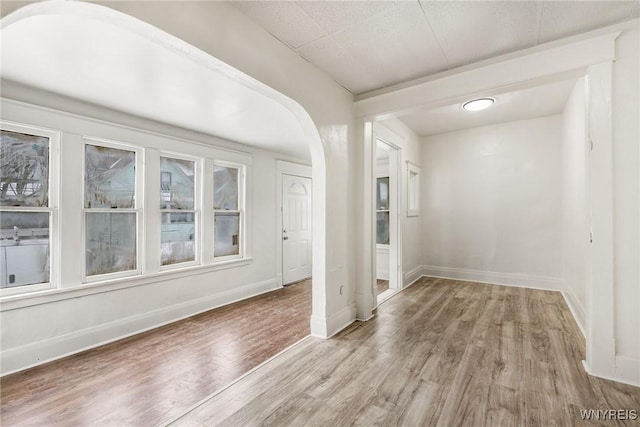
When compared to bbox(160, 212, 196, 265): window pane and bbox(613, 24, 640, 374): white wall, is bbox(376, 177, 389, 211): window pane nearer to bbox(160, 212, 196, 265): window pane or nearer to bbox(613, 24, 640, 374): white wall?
bbox(160, 212, 196, 265): window pane

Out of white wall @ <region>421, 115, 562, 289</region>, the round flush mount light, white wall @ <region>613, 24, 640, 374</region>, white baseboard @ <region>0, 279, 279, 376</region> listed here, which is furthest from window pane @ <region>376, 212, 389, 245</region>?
white wall @ <region>613, 24, 640, 374</region>

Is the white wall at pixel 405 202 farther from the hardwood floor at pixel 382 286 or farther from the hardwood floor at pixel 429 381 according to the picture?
the hardwood floor at pixel 429 381

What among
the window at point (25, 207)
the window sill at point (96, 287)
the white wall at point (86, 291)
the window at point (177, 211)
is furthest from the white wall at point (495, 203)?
the window at point (25, 207)

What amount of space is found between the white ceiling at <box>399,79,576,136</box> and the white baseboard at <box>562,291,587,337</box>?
8.41 ft

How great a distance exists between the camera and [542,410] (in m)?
1.78

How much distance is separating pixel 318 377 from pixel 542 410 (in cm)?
148

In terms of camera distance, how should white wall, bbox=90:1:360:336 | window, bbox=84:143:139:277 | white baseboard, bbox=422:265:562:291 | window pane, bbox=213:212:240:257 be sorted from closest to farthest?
white wall, bbox=90:1:360:336 → window, bbox=84:143:139:277 → window pane, bbox=213:212:240:257 → white baseboard, bbox=422:265:562:291

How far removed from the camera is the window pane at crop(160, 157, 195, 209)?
3670 millimetres

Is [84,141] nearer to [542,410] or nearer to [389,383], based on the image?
[389,383]

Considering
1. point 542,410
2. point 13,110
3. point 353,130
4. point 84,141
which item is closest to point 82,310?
point 84,141

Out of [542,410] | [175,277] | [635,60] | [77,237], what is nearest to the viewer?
[542,410]

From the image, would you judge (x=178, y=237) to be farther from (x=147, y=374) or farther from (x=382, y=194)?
(x=382, y=194)

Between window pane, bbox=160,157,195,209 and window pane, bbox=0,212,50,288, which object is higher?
window pane, bbox=160,157,195,209

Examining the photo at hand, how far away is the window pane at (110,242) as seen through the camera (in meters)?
3.02
